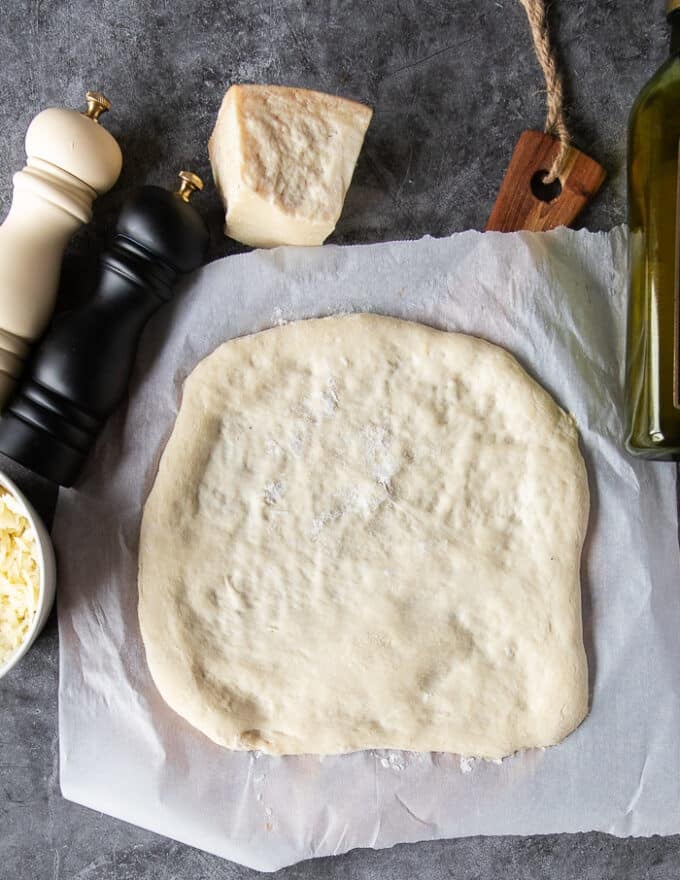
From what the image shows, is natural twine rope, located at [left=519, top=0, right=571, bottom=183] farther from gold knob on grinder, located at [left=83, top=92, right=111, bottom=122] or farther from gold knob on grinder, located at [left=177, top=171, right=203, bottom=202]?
gold knob on grinder, located at [left=83, top=92, right=111, bottom=122]

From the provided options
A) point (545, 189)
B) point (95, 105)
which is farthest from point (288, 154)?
point (545, 189)

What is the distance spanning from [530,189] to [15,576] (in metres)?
0.89

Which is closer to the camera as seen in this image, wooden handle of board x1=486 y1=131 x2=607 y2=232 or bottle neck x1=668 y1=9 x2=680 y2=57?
bottle neck x1=668 y1=9 x2=680 y2=57

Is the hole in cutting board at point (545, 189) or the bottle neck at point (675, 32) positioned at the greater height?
the bottle neck at point (675, 32)

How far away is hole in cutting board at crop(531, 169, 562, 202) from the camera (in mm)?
1127

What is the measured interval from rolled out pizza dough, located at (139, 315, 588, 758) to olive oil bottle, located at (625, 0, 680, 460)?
11 centimetres

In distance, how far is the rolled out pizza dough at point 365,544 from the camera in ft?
3.44

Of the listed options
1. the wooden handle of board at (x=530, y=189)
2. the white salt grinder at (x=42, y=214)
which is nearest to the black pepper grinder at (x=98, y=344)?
the white salt grinder at (x=42, y=214)

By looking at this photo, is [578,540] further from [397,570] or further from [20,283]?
[20,283]

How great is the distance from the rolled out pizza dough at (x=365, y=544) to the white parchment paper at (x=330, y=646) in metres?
0.04

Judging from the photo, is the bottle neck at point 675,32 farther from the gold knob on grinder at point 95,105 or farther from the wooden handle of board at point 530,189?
the gold knob on grinder at point 95,105

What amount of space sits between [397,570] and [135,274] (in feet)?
1.74

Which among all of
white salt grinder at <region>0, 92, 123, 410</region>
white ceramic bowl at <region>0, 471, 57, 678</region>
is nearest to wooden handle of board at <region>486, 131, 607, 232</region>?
white salt grinder at <region>0, 92, 123, 410</region>

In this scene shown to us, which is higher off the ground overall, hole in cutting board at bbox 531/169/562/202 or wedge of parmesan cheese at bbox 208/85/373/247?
hole in cutting board at bbox 531/169/562/202
